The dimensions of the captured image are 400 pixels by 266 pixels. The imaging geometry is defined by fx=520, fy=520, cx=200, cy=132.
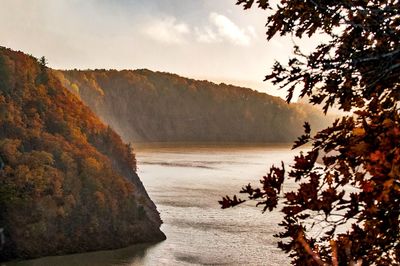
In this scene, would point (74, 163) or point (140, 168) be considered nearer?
point (74, 163)

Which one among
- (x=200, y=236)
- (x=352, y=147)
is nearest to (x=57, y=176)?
(x=200, y=236)

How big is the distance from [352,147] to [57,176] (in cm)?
3786

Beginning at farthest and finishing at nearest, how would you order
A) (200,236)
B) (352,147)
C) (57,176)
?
1. (57,176)
2. (200,236)
3. (352,147)

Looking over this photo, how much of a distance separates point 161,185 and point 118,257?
3087 centimetres

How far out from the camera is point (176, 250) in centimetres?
3522

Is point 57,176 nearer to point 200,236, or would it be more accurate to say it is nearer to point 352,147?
point 200,236

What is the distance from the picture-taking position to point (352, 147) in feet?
15.0

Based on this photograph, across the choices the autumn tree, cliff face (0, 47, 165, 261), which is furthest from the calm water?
the autumn tree

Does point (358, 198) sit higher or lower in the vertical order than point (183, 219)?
higher

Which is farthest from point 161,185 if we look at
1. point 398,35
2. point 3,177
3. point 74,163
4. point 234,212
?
point 398,35

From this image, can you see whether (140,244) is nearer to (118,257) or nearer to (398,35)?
(118,257)

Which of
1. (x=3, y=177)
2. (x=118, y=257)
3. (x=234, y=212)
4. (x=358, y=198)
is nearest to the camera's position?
(x=358, y=198)

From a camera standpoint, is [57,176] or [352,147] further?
[57,176]

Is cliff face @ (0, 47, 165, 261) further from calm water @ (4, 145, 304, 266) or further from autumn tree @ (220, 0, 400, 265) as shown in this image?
autumn tree @ (220, 0, 400, 265)
